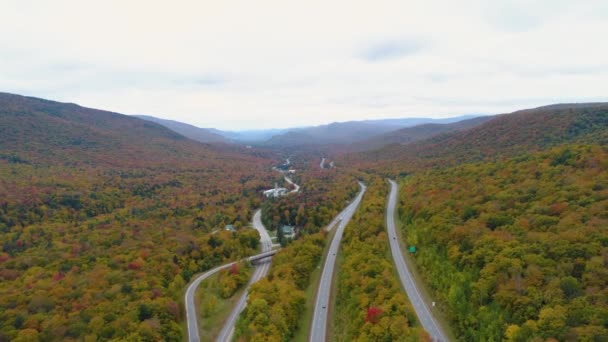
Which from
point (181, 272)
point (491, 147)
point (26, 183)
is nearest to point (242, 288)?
point (181, 272)

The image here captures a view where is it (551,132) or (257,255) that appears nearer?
(257,255)

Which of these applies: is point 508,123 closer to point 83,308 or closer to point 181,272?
point 181,272

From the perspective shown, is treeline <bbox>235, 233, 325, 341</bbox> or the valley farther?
treeline <bbox>235, 233, 325, 341</bbox>

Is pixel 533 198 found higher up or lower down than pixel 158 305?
higher up

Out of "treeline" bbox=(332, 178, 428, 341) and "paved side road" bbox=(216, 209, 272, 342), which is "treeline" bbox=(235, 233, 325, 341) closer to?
"paved side road" bbox=(216, 209, 272, 342)

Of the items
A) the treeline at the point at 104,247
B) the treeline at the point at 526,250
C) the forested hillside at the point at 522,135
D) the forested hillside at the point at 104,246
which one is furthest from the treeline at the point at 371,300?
the forested hillside at the point at 522,135

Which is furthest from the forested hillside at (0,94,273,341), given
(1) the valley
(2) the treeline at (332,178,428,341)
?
(2) the treeline at (332,178,428,341)

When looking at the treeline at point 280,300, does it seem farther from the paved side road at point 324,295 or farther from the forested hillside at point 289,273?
the paved side road at point 324,295
